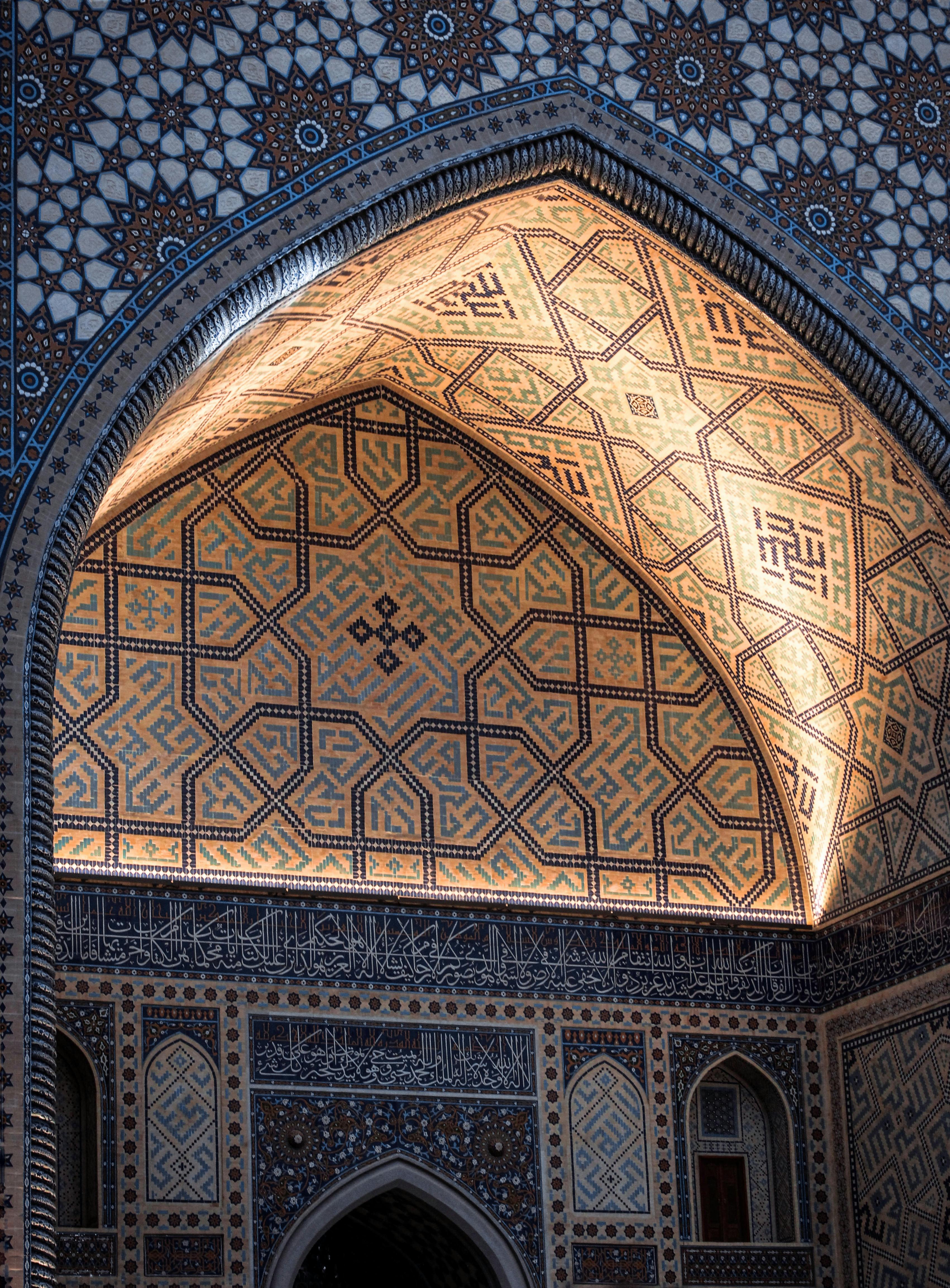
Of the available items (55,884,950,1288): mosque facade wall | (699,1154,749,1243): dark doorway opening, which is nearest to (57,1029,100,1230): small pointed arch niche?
(55,884,950,1288): mosque facade wall

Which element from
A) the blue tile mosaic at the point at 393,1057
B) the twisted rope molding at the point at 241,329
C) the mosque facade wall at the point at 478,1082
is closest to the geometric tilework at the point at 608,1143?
the mosque facade wall at the point at 478,1082

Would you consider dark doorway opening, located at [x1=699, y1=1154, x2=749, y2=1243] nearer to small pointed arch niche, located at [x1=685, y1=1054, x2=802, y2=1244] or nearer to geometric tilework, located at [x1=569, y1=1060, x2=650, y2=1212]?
small pointed arch niche, located at [x1=685, y1=1054, x2=802, y2=1244]

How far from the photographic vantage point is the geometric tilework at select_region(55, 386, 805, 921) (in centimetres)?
726

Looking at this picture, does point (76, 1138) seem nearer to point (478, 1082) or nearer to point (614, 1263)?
point (478, 1082)

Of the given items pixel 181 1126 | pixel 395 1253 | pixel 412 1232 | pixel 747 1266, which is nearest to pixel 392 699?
pixel 181 1126

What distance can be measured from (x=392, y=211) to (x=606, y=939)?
118 inches

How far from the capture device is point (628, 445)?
25.5ft

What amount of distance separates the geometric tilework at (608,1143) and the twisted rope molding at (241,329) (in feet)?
8.23

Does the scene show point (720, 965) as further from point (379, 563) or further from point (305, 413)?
point (305, 413)

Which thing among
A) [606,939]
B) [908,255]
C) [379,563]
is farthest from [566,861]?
[908,255]

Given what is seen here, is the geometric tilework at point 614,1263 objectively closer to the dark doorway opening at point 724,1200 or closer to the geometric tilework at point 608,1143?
the geometric tilework at point 608,1143

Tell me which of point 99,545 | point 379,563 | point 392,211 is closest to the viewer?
point 392,211

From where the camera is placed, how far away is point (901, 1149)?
7.43 meters

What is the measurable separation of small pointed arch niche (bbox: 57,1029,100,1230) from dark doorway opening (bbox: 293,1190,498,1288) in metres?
1.05
